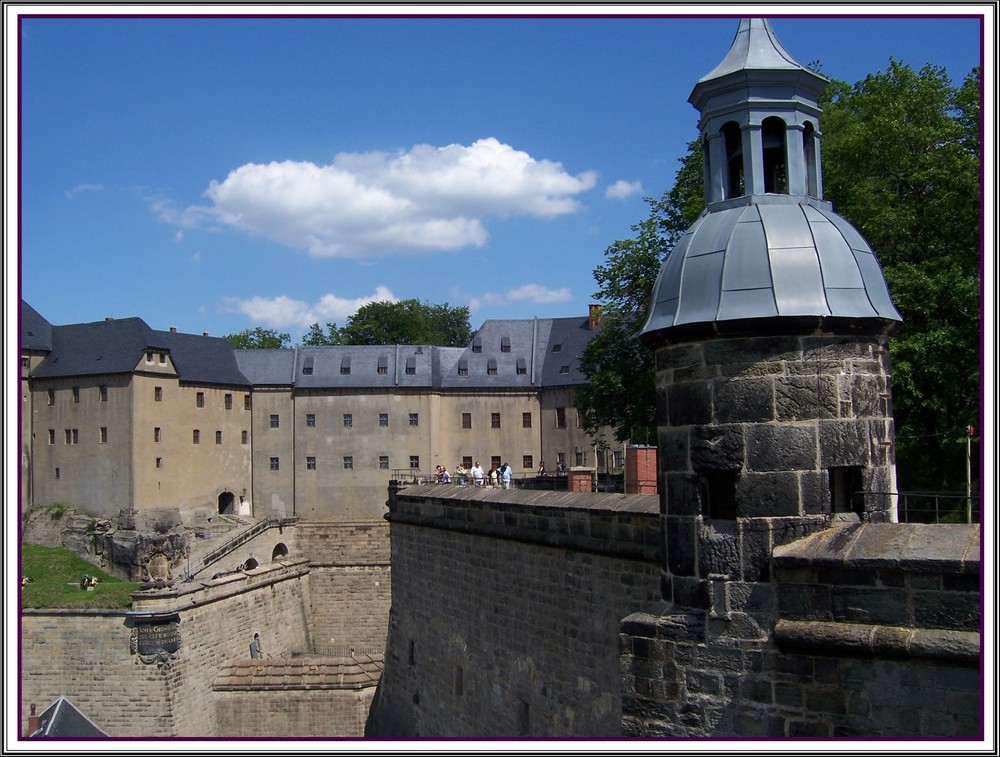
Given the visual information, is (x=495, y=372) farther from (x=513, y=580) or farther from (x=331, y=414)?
(x=513, y=580)

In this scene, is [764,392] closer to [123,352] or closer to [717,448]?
[717,448]

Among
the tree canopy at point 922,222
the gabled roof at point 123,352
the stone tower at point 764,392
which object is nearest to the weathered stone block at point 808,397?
the stone tower at point 764,392

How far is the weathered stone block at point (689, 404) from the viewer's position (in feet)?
21.3

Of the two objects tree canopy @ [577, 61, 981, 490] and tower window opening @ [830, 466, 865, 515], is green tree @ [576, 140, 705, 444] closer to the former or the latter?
tree canopy @ [577, 61, 981, 490]

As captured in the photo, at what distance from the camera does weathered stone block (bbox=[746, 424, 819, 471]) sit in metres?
6.22

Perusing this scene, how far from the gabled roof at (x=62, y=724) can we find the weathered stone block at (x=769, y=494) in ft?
70.2

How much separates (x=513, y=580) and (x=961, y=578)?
9.79m

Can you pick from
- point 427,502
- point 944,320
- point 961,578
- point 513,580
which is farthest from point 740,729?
point 944,320

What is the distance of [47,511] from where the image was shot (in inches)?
1775

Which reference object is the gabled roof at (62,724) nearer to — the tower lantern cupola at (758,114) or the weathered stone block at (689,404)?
the weathered stone block at (689,404)

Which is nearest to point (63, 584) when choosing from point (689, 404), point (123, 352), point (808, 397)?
point (123, 352)

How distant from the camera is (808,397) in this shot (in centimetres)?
628

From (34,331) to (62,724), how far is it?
98.1 feet

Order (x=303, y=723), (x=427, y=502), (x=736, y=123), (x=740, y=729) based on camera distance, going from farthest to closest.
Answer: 1. (x=303, y=723)
2. (x=427, y=502)
3. (x=736, y=123)
4. (x=740, y=729)
